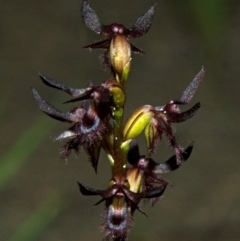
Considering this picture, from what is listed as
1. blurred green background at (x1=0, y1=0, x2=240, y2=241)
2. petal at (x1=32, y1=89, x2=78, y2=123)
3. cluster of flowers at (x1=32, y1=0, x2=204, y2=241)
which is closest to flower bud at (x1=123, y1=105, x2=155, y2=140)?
cluster of flowers at (x1=32, y1=0, x2=204, y2=241)

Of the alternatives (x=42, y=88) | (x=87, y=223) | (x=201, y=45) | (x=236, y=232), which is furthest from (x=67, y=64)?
(x=236, y=232)

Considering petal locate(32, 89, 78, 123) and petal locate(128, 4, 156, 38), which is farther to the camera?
petal locate(128, 4, 156, 38)

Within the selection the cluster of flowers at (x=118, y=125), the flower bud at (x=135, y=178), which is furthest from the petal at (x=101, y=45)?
the flower bud at (x=135, y=178)

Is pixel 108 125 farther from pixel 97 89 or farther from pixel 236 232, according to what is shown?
pixel 236 232

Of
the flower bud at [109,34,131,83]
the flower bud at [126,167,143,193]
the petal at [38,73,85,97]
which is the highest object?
the flower bud at [109,34,131,83]

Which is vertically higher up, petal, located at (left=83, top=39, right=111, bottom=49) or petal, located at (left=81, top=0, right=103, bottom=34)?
petal, located at (left=81, top=0, right=103, bottom=34)

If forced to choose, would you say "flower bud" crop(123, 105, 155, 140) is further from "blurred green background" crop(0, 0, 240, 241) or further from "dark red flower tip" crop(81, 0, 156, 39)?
"blurred green background" crop(0, 0, 240, 241)

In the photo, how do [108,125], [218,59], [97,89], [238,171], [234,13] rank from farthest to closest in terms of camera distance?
[234,13] < [218,59] < [238,171] < [108,125] < [97,89]
